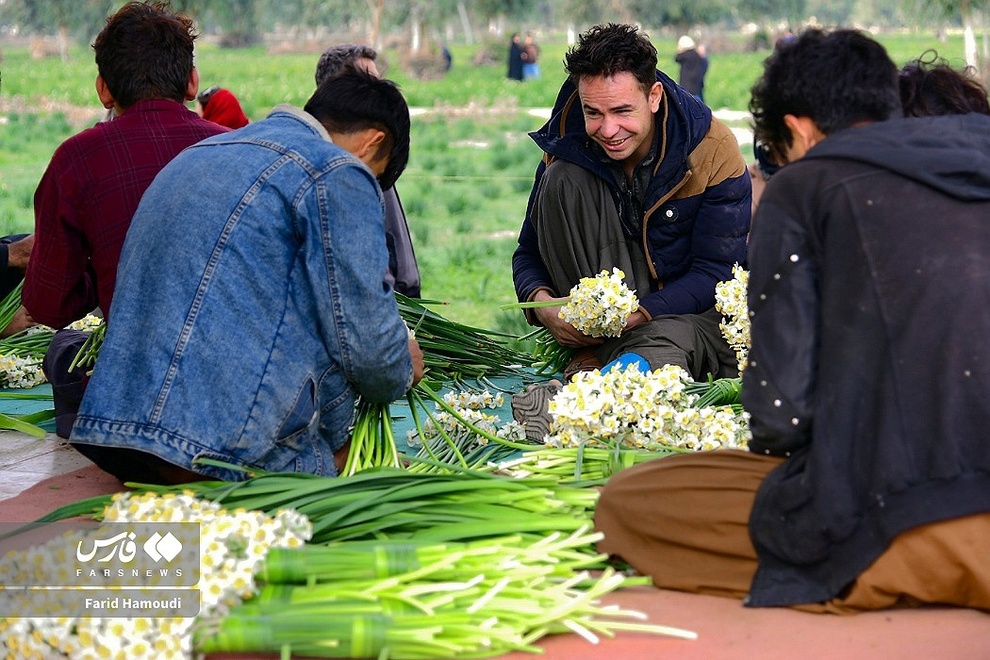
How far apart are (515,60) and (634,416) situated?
92.9ft

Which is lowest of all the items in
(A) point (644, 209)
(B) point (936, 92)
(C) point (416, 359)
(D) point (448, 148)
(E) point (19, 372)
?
(D) point (448, 148)

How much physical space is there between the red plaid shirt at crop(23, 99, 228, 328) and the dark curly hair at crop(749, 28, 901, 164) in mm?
1990

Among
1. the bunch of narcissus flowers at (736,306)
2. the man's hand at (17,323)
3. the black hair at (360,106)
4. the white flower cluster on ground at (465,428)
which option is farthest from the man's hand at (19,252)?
the bunch of narcissus flowers at (736,306)

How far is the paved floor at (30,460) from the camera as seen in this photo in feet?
12.0

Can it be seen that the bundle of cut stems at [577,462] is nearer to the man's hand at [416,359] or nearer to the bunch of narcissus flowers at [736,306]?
the man's hand at [416,359]

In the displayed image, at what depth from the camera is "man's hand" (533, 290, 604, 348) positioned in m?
4.38

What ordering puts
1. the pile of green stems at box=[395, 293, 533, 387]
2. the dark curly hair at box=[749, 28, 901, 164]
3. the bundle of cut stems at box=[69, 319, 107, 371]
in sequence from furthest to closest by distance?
the pile of green stems at box=[395, 293, 533, 387]
the bundle of cut stems at box=[69, 319, 107, 371]
the dark curly hair at box=[749, 28, 901, 164]

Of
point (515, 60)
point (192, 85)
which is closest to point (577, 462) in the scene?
point (192, 85)

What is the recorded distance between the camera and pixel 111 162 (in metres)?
3.58

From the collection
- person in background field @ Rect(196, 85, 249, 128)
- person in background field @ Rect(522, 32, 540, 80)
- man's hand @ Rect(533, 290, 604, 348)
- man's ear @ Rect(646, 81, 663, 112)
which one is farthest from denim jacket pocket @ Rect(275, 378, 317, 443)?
person in background field @ Rect(522, 32, 540, 80)

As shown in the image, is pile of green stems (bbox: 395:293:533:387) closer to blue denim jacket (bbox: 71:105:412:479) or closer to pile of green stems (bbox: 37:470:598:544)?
blue denim jacket (bbox: 71:105:412:479)

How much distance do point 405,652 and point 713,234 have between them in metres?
2.53

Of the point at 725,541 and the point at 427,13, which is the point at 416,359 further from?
the point at 427,13

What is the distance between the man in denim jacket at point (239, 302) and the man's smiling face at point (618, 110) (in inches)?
54.2
